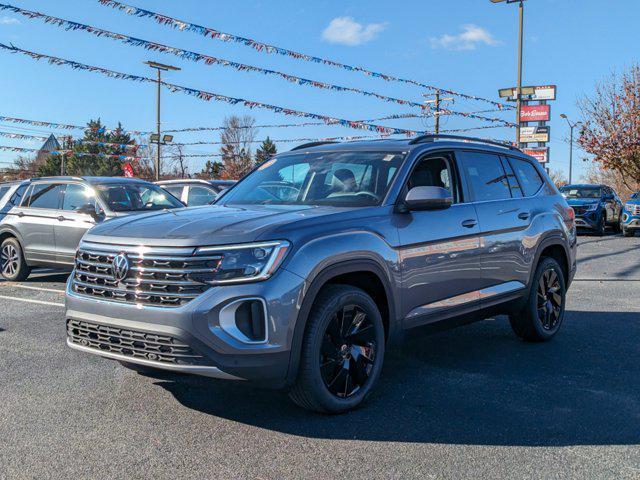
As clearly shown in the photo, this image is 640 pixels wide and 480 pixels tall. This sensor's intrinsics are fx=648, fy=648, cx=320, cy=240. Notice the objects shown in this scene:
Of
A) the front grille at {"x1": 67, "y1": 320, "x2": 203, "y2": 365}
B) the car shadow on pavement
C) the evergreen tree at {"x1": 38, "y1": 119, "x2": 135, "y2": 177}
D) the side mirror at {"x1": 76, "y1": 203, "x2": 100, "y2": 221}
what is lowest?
the car shadow on pavement

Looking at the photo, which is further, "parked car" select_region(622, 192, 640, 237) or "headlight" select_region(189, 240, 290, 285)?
"parked car" select_region(622, 192, 640, 237)

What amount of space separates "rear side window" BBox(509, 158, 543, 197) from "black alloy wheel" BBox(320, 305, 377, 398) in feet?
9.02

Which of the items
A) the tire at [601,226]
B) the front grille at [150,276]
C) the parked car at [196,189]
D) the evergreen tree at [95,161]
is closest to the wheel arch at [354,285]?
the front grille at [150,276]

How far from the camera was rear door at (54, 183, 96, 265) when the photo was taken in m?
9.74

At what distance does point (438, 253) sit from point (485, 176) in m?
1.27

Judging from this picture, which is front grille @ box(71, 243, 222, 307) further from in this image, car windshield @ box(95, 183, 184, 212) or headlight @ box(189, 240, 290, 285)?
car windshield @ box(95, 183, 184, 212)

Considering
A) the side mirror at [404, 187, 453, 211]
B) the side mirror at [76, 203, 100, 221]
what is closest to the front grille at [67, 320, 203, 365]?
the side mirror at [404, 187, 453, 211]

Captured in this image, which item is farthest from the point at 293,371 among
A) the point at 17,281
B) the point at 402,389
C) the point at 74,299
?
the point at 17,281

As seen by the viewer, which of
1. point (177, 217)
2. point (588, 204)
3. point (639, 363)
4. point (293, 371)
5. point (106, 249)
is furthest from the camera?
point (588, 204)

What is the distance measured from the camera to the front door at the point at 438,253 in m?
4.48

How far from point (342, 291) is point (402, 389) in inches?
41.2

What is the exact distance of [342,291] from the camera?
3.96 m

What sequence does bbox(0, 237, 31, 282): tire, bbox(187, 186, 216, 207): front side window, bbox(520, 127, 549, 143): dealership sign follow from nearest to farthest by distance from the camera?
bbox(0, 237, 31, 282): tire < bbox(187, 186, 216, 207): front side window < bbox(520, 127, 549, 143): dealership sign

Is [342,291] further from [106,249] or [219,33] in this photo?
[219,33]
